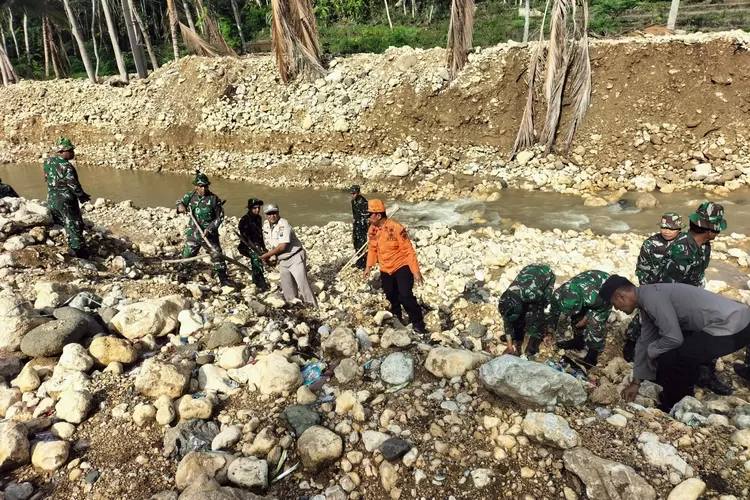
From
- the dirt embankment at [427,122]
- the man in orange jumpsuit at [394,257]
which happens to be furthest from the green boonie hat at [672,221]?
the dirt embankment at [427,122]

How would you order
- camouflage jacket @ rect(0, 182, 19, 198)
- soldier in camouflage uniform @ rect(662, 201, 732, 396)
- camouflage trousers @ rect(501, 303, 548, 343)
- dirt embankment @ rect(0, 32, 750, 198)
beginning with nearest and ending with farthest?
soldier in camouflage uniform @ rect(662, 201, 732, 396), camouflage trousers @ rect(501, 303, 548, 343), camouflage jacket @ rect(0, 182, 19, 198), dirt embankment @ rect(0, 32, 750, 198)

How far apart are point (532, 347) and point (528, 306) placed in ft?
1.66

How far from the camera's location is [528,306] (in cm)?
385

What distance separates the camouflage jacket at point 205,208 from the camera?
488 centimetres

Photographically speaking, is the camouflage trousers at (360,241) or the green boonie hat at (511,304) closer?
the green boonie hat at (511,304)

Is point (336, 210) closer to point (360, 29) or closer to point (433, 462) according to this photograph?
point (433, 462)

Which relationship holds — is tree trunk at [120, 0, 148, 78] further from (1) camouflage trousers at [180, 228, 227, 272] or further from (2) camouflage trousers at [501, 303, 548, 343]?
(2) camouflage trousers at [501, 303, 548, 343]

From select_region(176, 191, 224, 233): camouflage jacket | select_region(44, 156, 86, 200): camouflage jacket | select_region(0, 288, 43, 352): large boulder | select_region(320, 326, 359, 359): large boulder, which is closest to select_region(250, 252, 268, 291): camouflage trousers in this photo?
select_region(176, 191, 224, 233): camouflage jacket

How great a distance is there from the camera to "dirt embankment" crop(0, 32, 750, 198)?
974cm

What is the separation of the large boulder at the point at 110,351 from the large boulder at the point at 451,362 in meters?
2.25

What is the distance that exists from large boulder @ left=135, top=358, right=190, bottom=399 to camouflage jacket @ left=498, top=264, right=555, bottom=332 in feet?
8.41

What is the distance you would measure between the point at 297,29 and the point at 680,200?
10484 millimetres

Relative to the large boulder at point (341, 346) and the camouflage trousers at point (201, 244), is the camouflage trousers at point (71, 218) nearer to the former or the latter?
the camouflage trousers at point (201, 244)

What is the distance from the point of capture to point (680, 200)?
343 inches
